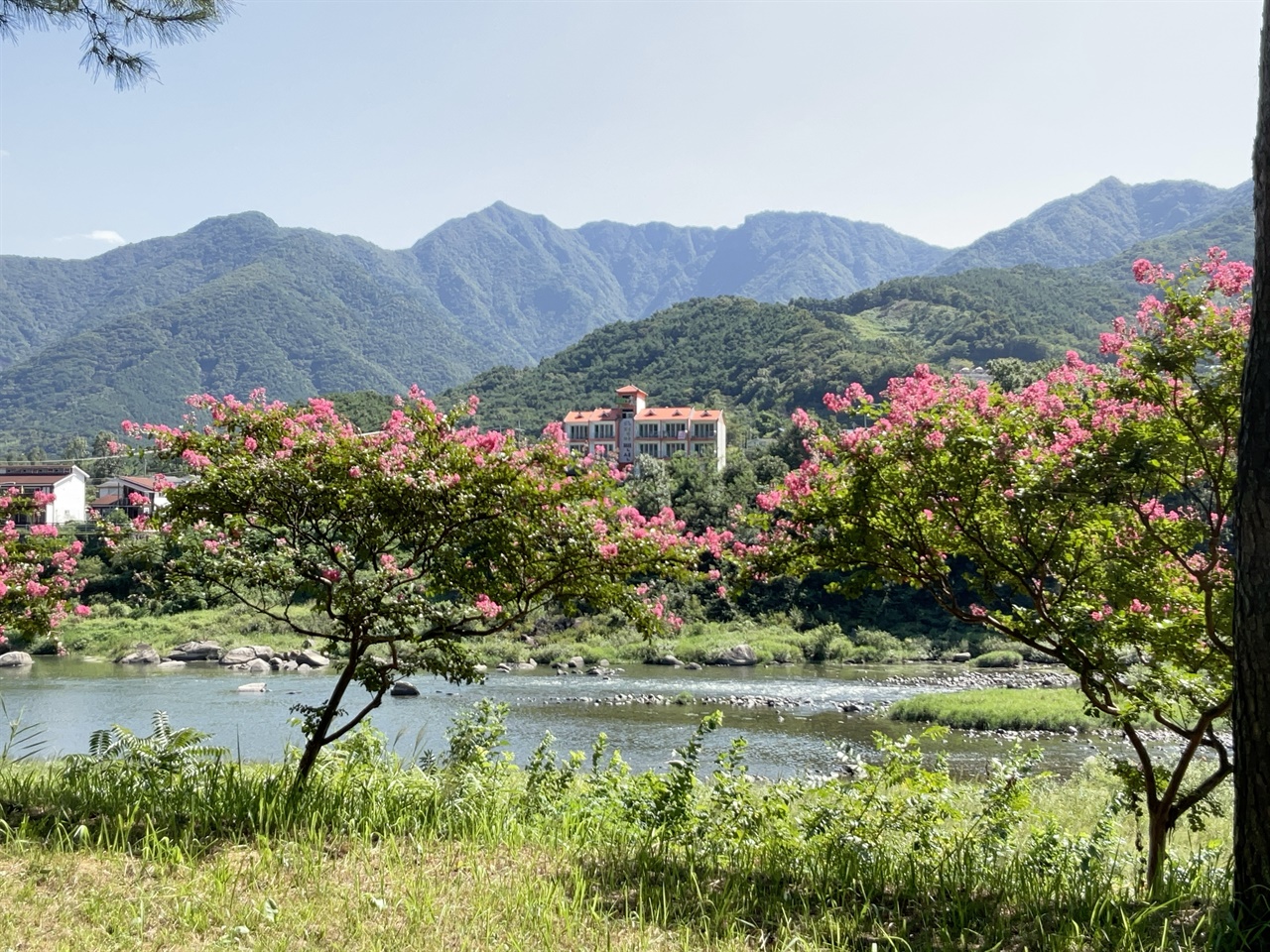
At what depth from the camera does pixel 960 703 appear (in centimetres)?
2459

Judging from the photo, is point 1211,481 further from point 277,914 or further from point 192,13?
point 192,13

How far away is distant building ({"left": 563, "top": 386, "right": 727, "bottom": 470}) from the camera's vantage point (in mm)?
71375

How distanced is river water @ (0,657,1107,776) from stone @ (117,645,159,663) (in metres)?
0.77

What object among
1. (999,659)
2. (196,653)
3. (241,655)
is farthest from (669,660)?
(196,653)

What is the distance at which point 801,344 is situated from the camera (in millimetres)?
95125

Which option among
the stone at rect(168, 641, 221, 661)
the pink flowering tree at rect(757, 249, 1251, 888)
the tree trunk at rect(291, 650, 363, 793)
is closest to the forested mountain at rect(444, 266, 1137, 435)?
the stone at rect(168, 641, 221, 661)

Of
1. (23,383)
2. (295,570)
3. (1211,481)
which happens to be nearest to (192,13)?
(295,570)

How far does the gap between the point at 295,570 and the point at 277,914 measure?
3075mm

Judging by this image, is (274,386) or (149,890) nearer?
(149,890)

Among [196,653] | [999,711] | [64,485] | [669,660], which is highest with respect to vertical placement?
[64,485]

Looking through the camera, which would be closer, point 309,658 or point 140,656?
point 309,658

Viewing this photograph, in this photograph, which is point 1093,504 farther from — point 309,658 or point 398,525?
point 309,658

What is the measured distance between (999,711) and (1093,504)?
64.1ft

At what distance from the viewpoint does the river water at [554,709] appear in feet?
61.6
